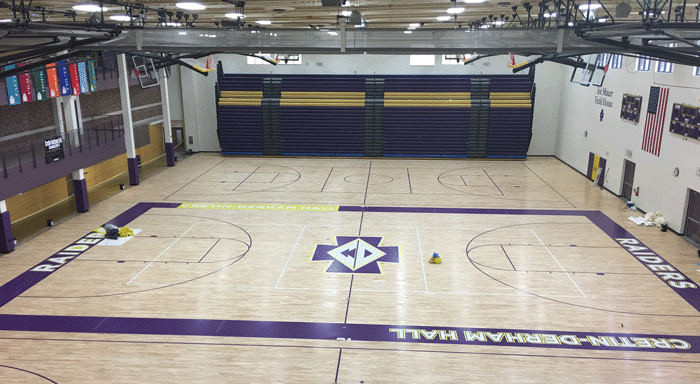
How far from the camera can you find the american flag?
62.8 ft

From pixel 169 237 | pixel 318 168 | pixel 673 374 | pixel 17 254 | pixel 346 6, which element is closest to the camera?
pixel 673 374

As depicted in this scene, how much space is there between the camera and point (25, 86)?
1798 centimetres

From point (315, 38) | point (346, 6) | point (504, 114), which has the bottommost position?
point (504, 114)

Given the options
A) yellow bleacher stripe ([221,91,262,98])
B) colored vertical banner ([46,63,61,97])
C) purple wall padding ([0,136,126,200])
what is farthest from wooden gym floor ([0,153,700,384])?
yellow bleacher stripe ([221,91,262,98])

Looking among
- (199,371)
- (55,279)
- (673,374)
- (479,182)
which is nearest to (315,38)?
(199,371)

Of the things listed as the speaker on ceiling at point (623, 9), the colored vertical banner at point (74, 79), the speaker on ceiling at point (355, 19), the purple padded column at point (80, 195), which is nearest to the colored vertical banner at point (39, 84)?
the colored vertical banner at point (74, 79)

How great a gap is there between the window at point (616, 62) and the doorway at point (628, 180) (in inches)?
174

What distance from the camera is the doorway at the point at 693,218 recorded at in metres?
16.8

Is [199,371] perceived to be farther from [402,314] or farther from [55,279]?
[55,279]

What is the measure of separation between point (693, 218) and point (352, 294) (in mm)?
11979

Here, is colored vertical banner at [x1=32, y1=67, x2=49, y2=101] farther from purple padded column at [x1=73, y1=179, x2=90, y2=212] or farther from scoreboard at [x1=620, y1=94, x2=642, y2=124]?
scoreboard at [x1=620, y1=94, x2=642, y2=124]

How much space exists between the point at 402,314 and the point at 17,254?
12.1 metres

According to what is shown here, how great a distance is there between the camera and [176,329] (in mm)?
11547

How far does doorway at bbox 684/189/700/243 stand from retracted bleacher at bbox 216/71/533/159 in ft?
43.9
